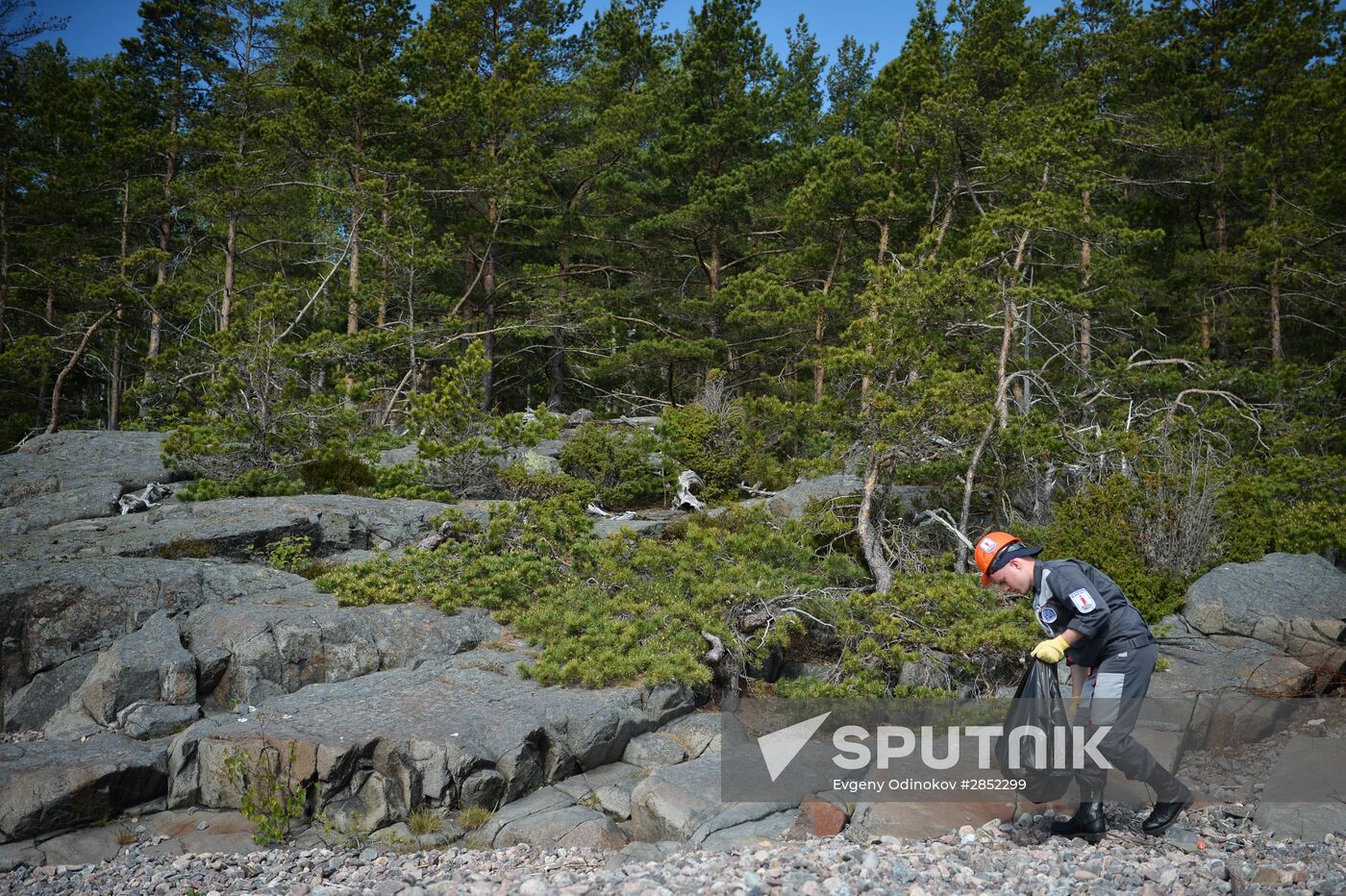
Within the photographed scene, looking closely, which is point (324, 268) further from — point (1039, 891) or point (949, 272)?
point (1039, 891)

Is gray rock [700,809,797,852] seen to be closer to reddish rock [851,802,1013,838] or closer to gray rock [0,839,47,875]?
reddish rock [851,802,1013,838]

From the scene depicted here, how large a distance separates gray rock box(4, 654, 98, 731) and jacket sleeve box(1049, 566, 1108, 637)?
863 centimetres

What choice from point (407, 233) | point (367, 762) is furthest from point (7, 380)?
point (367, 762)

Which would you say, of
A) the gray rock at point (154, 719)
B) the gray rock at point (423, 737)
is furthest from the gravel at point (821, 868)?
the gray rock at point (154, 719)

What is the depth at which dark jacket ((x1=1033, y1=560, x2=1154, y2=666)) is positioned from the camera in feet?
15.6

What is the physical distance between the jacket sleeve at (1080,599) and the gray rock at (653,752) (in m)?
3.46

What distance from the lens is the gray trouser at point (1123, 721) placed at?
4766mm

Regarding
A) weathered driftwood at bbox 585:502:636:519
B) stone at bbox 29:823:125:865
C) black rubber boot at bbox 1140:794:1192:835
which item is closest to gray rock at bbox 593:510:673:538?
weathered driftwood at bbox 585:502:636:519

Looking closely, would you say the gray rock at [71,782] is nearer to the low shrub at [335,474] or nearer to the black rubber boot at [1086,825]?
the low shrub at [335,474]

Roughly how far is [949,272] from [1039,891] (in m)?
7.96

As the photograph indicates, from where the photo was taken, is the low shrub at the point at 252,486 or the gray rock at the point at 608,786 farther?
the low shrub at the point at 252,486

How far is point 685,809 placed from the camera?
18.8 feet

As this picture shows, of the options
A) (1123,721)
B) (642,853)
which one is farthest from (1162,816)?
(642,853)

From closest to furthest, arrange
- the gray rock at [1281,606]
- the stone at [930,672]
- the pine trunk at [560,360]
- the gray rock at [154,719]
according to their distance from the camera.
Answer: the gray rock at [154,719]
the stone at [930,672]
the gray rock at [1281,606]
the pine trunk at [560,360]
